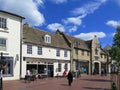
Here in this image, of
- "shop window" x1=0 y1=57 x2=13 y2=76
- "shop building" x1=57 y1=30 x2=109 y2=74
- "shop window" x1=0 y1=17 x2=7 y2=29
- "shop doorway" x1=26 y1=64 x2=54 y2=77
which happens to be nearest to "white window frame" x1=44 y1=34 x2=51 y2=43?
"shop doorway" x1=26 y1=64 x2=54 y2=77

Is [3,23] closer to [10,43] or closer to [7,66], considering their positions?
[10,43]

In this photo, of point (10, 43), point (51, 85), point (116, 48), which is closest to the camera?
point (51, 85)

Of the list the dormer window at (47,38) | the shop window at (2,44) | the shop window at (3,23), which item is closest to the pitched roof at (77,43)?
the dormer window at (47,38)

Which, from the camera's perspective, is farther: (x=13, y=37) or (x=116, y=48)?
(x=116, y=48)

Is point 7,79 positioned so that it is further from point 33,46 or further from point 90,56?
point 90,56

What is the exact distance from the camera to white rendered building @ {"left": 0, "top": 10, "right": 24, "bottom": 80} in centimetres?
3203

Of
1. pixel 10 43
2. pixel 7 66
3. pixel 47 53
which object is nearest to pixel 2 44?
pixel 10 43

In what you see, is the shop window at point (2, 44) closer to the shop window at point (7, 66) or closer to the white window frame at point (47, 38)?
the shop window at point (7, 66)

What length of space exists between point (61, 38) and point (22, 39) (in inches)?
604

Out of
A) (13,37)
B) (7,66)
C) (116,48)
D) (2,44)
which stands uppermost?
(13,37)

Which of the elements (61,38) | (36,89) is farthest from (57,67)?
(36,89)

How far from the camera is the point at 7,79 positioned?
32250 mm

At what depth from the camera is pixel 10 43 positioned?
33062mm

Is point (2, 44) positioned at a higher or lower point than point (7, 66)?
higher
